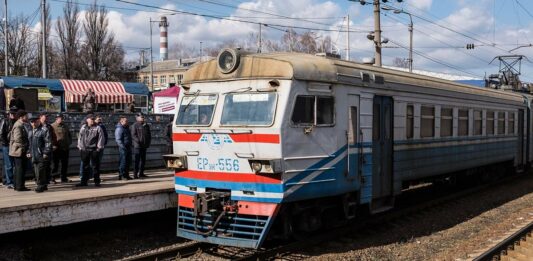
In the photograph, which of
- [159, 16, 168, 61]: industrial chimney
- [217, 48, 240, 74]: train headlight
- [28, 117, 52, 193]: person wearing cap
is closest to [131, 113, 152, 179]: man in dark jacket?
[28, 117, 52, 193]: person wearing cap

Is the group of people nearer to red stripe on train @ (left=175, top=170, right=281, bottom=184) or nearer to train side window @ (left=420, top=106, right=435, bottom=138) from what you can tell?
red stripe on train @ (left=175, top=170, right=281, bottom=184)

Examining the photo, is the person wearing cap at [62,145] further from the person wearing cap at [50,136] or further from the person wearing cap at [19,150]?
the person wearing cap at [19,150]

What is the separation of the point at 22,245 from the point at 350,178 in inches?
212

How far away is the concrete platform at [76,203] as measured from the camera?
843 centimetres

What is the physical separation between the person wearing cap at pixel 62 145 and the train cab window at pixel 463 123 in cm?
918

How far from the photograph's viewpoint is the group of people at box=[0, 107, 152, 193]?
35.2 ft

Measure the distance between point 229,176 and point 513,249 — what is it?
5034 mm

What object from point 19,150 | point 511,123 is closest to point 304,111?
point 19,150

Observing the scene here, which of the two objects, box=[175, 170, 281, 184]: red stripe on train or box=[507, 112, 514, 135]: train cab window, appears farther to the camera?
box=[507, 112, 514, 135]: train cab window

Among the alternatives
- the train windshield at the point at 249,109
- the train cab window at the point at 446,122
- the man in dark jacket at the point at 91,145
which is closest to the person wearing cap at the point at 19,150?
the man in dark jacket at the point at 91,145

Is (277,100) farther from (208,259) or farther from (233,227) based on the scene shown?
(208,259)

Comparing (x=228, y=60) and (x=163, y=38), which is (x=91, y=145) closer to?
(x=228, y=60)

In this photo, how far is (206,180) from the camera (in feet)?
29.8

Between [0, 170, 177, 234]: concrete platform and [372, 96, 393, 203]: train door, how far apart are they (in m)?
3.77
